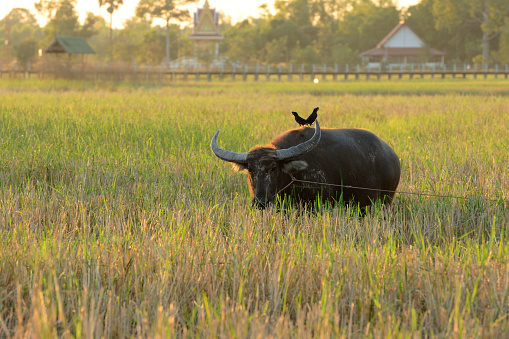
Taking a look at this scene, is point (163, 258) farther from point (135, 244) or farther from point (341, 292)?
point (341, 292)

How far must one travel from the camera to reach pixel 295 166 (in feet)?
14.4

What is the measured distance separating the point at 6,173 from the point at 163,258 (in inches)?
136

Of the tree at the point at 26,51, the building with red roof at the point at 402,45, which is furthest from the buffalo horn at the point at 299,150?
the building with red roof at the point at 402,45

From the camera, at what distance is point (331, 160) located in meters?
4.68

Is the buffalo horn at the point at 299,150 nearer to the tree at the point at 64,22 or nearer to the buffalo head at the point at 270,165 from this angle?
the buffalo head at the point at 270,165

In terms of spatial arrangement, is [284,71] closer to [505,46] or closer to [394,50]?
[394,50]

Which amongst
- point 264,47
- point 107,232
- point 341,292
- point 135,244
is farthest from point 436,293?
point 264,47

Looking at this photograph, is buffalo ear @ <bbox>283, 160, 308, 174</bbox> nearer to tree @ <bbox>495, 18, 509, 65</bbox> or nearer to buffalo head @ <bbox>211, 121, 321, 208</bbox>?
buffalo head @ <bbox>211, 121, 321, 208</bbox>

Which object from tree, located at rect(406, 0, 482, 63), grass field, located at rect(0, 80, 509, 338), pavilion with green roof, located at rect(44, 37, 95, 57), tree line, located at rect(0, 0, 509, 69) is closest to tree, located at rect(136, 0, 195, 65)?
tree line, located at rect(0, 0, 509, 69)

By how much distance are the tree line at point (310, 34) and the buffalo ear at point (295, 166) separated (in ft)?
157

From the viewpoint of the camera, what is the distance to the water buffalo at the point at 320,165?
4.35 metres

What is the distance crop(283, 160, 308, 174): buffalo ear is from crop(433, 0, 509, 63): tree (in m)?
55.0

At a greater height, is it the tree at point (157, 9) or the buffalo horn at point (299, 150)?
the tree at point (157, 9)

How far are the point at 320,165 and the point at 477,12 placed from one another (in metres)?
63.8
